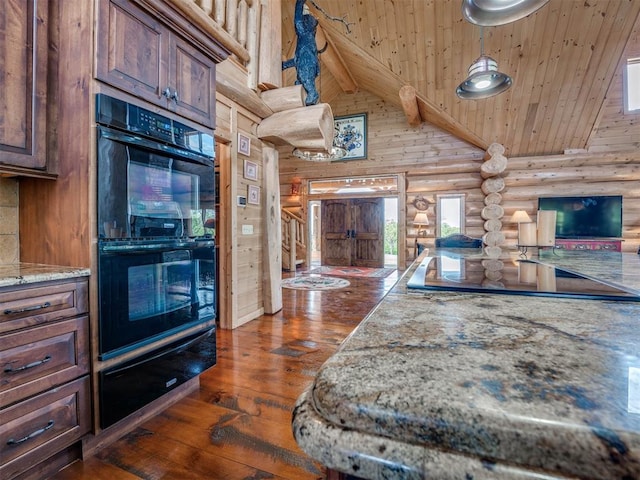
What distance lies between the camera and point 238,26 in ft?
10.5

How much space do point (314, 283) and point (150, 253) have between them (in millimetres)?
4341

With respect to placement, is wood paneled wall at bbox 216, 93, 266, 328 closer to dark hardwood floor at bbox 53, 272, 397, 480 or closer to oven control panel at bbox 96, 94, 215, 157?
dark hardwood floor at bbox 53, 272, 397, 480

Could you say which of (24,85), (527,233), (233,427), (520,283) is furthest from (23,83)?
(527,233)

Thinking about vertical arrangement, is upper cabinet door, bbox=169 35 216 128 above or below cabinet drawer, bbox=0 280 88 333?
above

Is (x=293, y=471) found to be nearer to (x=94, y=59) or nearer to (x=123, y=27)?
(x=94, y=59)

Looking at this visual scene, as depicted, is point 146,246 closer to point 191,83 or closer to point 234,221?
point 191,83

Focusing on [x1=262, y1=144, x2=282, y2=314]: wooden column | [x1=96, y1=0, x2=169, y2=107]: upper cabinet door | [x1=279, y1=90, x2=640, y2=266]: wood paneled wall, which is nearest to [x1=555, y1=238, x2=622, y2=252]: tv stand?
[x1=279, y1=90, x2=640, y2=266]: wood paneled wall

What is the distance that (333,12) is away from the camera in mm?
5051

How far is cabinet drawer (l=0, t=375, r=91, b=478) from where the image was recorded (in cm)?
117

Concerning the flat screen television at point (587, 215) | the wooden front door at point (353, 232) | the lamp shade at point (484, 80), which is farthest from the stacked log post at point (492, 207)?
the lamp shade at point (484, 80)

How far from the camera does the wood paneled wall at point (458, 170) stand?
604 cm

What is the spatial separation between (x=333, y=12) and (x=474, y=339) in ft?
19.3

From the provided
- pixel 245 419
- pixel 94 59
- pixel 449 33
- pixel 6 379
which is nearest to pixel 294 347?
pixel 245 419

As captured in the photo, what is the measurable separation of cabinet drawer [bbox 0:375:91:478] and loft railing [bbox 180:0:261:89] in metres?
2.57
